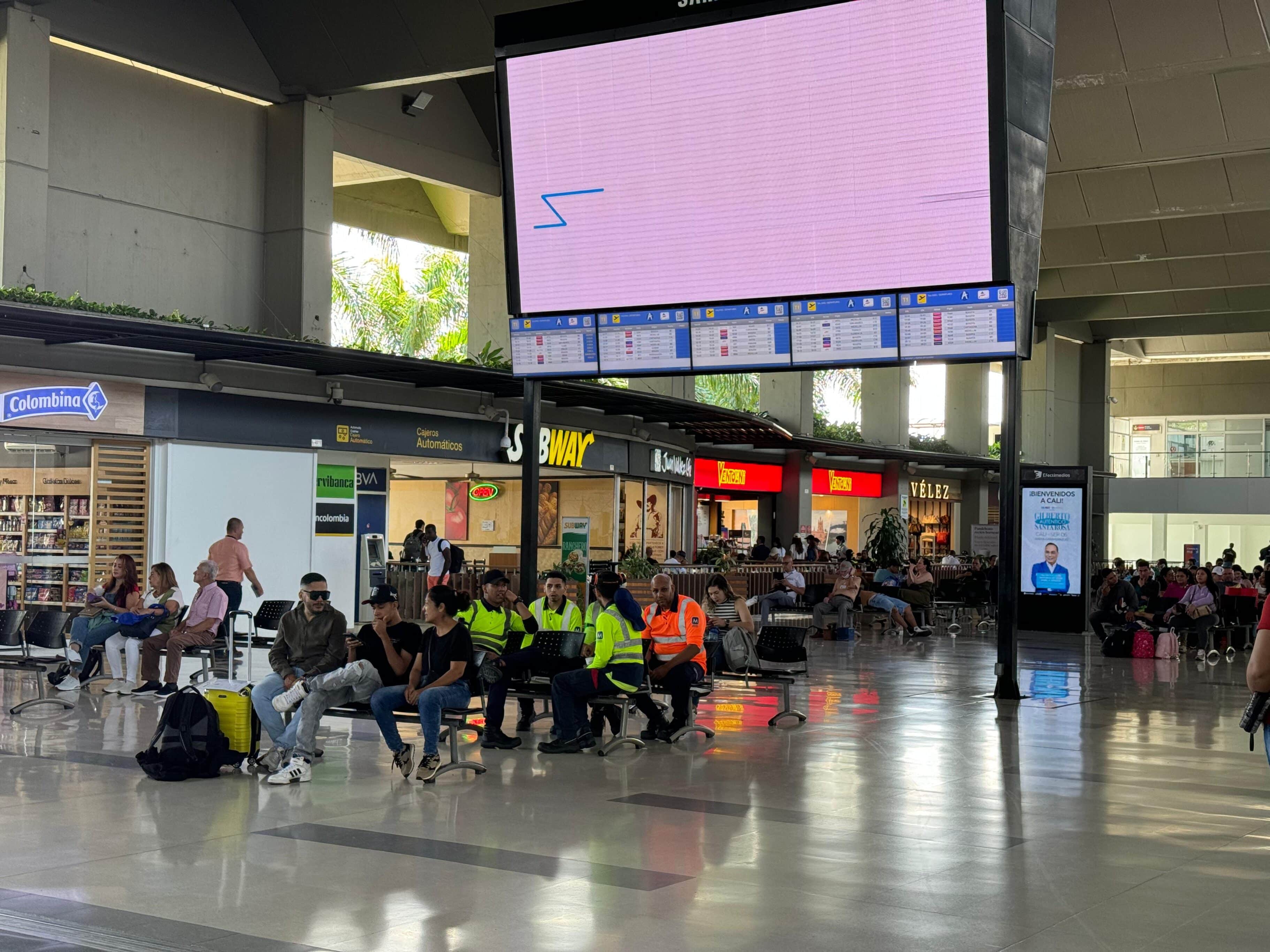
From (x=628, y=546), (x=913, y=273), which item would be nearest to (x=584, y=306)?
(x=913, y=273)

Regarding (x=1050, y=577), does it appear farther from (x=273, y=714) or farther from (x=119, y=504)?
(x=273, y=714)

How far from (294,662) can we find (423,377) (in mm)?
12466

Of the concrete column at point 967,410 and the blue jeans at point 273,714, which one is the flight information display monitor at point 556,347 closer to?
the blue jeans at point 273,714

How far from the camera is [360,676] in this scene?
9.57 metres

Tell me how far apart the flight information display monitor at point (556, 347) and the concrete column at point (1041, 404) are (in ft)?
100

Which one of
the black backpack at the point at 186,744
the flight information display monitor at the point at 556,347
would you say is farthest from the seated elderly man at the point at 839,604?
the black backpack at the point at 186,744

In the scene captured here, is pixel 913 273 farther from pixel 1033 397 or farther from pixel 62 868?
pixel 1033 397

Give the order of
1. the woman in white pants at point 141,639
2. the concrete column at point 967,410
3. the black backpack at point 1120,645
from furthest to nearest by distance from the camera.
→ the concrete column at point 967,410 → the black backpack at point 1120,645 → the woman in white pants at point 141,639

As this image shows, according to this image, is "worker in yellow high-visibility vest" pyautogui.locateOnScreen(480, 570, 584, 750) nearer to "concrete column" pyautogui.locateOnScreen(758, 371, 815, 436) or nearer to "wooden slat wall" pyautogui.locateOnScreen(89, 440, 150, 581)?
"wooden slat wall" pyautogui.locateOnScreen(89, 440, 150, 581)

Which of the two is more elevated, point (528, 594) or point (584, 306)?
point (584, 306)

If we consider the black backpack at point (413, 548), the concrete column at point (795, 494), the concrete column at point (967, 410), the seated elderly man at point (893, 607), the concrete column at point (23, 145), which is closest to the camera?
the concrete column at point (23, 145)

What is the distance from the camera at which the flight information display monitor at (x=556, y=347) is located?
14.5 meters

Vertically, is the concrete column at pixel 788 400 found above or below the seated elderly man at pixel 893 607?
above

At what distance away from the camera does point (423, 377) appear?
71.8 feet
